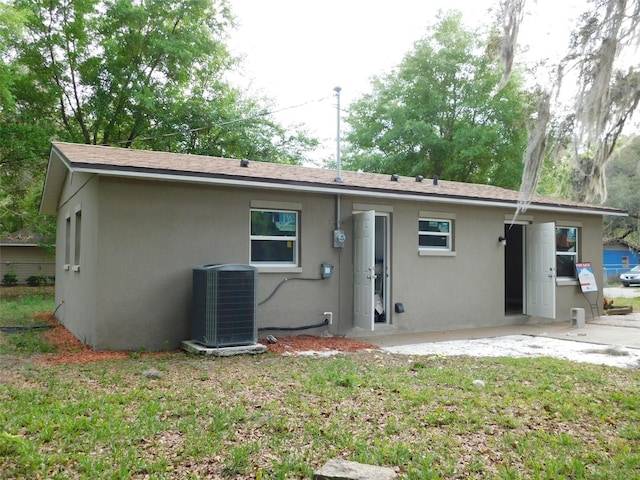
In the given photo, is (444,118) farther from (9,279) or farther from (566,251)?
(9,279)

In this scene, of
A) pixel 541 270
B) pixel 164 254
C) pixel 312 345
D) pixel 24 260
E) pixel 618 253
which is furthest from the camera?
pixel 618 253

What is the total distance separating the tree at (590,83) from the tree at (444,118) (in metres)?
18.1

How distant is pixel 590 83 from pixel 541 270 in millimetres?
6893

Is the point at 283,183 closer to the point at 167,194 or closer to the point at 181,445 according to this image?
the point at 167,194

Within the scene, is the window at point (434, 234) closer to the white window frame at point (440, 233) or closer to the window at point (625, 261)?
the white window frame at point (440, 233)

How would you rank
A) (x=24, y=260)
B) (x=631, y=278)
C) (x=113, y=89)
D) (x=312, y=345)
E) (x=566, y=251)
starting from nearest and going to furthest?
(x=312, y=345) → (x=566, y=251) → (x=113, y=89) → (x=24, y=260) → (x=631, y=278)

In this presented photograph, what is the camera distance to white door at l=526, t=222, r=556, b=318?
11211 mm

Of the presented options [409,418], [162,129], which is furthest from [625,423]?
[162,129]

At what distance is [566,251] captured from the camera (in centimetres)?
1241

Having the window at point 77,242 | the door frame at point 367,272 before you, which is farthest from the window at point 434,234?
the window at point 77,242

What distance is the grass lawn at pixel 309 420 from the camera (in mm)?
3506

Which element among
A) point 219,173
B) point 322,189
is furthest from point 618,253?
point 219,173

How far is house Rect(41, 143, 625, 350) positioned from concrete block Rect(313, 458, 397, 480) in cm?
493

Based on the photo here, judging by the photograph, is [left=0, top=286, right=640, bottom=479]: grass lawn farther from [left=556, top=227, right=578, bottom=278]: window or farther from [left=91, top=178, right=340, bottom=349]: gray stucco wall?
[left=556, top=227, right=578, bottom=278]: window
